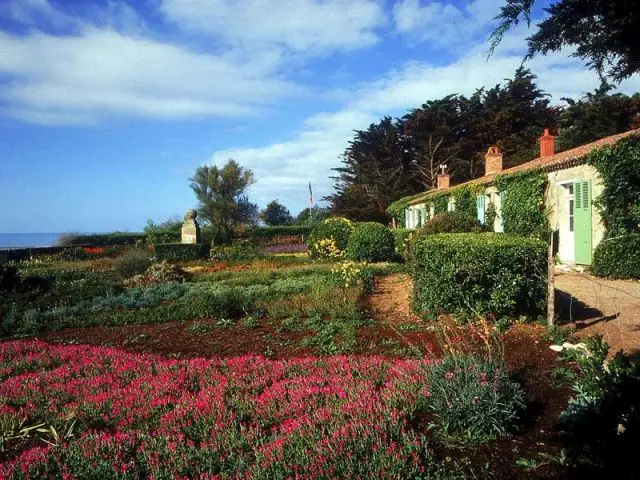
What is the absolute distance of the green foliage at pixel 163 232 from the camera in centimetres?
2841

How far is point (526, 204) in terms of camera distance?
1471cm

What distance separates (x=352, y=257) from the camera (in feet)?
52.5

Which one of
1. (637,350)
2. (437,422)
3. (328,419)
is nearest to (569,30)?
(437,422)

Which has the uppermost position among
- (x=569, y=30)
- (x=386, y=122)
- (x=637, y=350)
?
(x=386, y=122)

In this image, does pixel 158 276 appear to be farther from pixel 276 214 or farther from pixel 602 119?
pixel 276 214

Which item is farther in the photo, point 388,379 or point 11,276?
point 11,276

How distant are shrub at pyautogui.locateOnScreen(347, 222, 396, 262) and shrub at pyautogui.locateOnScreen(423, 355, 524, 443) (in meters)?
12.1

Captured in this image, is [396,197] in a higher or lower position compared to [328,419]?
higher

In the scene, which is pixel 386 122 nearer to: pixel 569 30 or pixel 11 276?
pixel 11 276

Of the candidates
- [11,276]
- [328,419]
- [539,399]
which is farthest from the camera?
[11,276]

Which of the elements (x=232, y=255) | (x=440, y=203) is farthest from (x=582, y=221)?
(x=232, y=255)

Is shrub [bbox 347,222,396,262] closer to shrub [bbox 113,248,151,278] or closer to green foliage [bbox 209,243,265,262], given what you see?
green foliage [bbox 209,243,265,262]

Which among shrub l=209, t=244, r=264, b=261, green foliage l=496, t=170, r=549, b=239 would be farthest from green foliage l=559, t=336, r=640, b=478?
shrub l=209, t=244, r=264, b=261

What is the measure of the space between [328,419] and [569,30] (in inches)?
108
